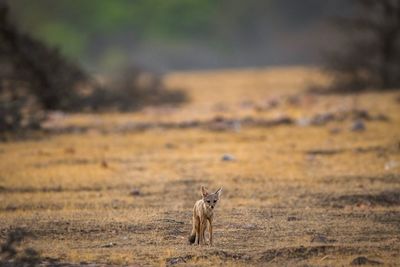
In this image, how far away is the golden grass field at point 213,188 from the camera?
8492mm

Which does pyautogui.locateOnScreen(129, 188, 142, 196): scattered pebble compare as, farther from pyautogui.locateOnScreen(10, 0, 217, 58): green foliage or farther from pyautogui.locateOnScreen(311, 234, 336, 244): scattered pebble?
pyautogui.locateOnScreen(10, 0, 217, 58): green foliage

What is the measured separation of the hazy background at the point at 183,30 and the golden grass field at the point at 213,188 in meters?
37.9

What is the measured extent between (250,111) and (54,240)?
1330 centimetres

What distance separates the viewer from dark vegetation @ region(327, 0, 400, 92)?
25.4 metres

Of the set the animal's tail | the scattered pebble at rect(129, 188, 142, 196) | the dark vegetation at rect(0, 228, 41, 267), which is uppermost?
the scattered pebble at rect(129, 188, 142, 196)

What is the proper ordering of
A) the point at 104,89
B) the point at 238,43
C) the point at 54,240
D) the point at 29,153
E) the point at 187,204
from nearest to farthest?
the point at 54,240
the point at 187,204
the point at 29,153
the point at 104,89
the point at 238,43

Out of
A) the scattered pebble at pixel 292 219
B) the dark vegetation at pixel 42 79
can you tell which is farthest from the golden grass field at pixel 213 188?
the dark vegetation at pixel 42 79

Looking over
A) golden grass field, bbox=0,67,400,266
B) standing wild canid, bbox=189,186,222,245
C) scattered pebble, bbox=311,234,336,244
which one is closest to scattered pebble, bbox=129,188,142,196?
golden grass field, bbox=0,67,400,266

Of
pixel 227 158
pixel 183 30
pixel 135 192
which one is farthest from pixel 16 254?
pixel 183 30

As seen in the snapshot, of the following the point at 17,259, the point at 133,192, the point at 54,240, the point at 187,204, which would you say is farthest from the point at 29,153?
the point at 17,259

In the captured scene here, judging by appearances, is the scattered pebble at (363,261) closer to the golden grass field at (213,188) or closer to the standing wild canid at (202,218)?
the golden grass field at (213,188)

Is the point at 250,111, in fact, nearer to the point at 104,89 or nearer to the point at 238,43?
the point at 104,89

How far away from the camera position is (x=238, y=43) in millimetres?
63156

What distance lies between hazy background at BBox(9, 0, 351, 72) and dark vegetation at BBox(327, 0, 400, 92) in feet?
103
